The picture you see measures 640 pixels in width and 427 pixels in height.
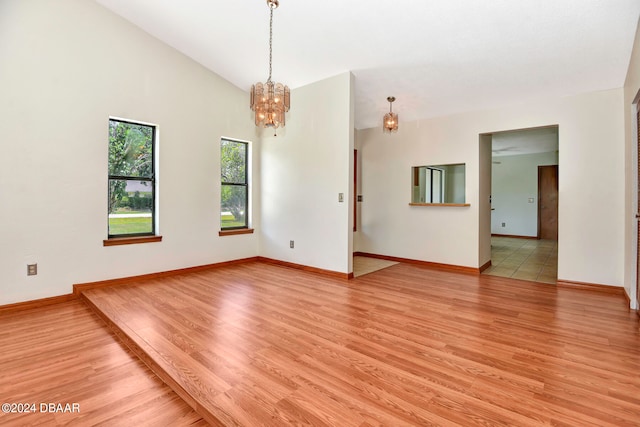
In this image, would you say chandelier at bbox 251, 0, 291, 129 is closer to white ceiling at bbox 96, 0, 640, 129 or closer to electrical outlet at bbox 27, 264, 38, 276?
white ceiling at bbox 96, 0, 640, 129

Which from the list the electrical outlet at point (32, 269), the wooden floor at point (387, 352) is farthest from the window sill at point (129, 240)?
the electrical outlet at point (32, 269)

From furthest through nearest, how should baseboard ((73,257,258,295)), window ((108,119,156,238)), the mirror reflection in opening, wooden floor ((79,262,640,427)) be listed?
1. the mirror reflection in opening
2. window ((108,119,156,238))
3. baseboard ((73,257,258,295))
4. wooden floor ((79,262,640,427))

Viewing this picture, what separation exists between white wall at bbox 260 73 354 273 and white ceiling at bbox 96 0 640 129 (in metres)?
0.42

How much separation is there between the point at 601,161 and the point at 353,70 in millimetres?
3323

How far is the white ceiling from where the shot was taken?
3.01m

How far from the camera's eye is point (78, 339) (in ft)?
8.75

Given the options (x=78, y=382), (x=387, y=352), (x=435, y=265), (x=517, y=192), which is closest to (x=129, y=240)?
(x=78, y=382)

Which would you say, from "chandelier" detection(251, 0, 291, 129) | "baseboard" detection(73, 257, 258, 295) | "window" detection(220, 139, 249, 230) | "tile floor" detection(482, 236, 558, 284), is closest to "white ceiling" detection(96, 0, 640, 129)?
"chandelier" detection(251, 0, 291, 129)

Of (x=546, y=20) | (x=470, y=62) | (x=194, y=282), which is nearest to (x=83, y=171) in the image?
(x=194, y=282)

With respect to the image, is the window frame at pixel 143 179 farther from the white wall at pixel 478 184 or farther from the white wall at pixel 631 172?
the white wall at pixel 631 172

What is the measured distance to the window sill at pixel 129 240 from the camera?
4020 mm

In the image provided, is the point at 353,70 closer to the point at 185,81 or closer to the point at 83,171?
the point at 185,81

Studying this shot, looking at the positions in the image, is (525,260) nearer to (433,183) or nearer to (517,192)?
(433,183)

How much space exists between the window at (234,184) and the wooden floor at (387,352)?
5.52 ft
